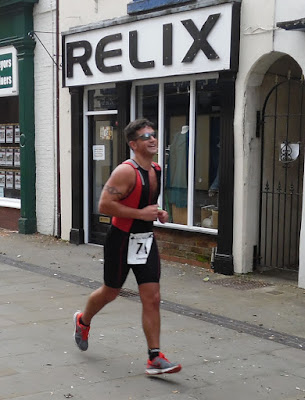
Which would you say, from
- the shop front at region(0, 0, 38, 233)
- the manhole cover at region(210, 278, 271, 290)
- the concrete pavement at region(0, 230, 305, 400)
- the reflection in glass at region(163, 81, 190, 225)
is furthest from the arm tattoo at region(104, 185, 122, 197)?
the shop front at region(0, 0, 38, 233)

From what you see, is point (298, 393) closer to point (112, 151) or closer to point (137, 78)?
point (137, 78)

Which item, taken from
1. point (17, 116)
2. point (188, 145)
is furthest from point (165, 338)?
point (17, 116)

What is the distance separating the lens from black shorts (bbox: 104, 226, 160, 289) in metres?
4.92

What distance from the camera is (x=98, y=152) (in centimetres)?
1107

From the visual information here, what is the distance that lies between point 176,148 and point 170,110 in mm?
581

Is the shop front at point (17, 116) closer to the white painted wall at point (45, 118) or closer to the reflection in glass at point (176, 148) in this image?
the white painted wall at point (45, 118)

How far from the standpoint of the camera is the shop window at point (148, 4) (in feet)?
30.0

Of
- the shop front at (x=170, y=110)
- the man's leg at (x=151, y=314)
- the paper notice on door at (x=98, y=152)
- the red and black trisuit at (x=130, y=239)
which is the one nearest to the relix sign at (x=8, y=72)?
the shop front at (x=170, y=110)

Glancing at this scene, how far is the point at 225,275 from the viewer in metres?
8.66

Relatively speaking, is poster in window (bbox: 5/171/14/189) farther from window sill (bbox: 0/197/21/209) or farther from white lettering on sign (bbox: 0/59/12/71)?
white lettering on sign (bbox: 0/59/12/71)

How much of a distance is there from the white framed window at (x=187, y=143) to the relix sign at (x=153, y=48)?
29cm

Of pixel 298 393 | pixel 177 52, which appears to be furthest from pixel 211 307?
pixel 177 52

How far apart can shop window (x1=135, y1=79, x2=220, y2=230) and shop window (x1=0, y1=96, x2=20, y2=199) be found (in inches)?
150

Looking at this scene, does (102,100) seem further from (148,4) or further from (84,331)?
(84,331)
